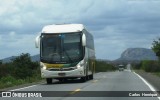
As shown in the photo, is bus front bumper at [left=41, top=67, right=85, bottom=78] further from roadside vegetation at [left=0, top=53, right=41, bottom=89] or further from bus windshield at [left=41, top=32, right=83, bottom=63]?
roadside vegetation at [left=0, top=53, right=41, bottom=89]

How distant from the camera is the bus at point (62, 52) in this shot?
31281mm

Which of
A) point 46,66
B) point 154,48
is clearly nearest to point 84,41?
point 46,66

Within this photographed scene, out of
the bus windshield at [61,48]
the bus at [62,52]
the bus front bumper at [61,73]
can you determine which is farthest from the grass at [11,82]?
the bus windshield at [61,48]

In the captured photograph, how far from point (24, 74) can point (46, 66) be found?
72.0 feet

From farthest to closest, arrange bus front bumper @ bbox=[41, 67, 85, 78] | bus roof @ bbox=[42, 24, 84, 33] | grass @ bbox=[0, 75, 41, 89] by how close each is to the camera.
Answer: bus roof @ bbox=[42, 24, 84, 33]
bus front bumper @ bbox=[41, 67, 85, 78]
grass @ bbox=[0, 75, 41, 89]

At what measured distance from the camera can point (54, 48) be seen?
31.4 meters

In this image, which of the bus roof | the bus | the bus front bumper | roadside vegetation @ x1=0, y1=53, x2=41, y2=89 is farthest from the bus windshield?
roadside vegetation @ x1=0, y1=53, x2=41, y2=89

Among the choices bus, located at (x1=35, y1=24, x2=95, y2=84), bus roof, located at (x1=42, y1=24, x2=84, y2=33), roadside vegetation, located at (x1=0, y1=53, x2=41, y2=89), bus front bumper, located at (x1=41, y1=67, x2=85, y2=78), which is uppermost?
bus roof, located at (x1=42, y1=24, x2=84, y2=33)

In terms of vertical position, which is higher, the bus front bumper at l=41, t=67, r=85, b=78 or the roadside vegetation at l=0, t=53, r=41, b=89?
the bus front bumper at l=41, t=67, r=85, b=78

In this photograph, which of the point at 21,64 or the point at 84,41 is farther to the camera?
the point at 21,64

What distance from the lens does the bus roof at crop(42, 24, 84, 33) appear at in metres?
31.8

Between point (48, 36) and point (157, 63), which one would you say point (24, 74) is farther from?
point (157, 63)

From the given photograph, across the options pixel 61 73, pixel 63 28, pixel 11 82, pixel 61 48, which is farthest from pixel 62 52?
pixel 11 82

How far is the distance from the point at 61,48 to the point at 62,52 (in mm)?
270
